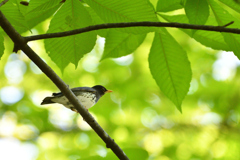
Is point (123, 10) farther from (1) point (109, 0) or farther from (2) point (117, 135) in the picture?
(2) point (117, 135)

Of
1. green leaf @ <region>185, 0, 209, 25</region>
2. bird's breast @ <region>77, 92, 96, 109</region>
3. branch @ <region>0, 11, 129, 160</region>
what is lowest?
branch @ <region>0, 11, 129, 160</region>

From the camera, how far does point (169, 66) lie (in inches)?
52.0

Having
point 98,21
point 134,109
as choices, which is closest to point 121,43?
point 98,21

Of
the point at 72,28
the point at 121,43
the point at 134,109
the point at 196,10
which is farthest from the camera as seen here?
the point at 134,109

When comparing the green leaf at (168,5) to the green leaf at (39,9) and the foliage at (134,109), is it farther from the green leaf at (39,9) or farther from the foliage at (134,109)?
the foliage at (134,109)

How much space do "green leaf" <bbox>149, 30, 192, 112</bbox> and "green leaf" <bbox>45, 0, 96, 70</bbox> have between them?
1.11 ft

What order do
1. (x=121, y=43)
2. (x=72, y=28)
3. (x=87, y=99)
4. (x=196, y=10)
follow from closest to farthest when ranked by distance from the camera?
(x=196, y=10) → (x=72, y=28) → (x=121, y=43) → (x=87, y=99)

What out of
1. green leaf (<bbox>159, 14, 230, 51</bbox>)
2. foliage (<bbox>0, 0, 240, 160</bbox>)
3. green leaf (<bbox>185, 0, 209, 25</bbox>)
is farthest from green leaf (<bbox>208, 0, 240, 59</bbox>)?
foliage (<bbox>0, 0, 240, 160</bbox>)

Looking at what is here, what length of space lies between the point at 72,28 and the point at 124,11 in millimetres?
248

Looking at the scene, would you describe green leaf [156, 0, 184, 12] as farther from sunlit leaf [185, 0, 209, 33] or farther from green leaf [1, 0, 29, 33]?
green leaf [1, 0, 29, 33]

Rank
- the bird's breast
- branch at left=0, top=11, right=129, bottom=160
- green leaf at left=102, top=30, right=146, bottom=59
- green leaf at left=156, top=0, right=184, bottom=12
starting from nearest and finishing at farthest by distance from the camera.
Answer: branch at left=0, top=11, right=129, bottom=160, green leaf at left=156, top=0, right=184, bottom=12, green leaf at left=102, top=30, right=146, bottom=59, the bird's breast

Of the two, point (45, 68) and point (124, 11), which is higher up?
point (124, 11)

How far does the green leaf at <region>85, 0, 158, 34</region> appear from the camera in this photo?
102 cm

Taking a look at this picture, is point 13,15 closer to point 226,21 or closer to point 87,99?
point 226,21
